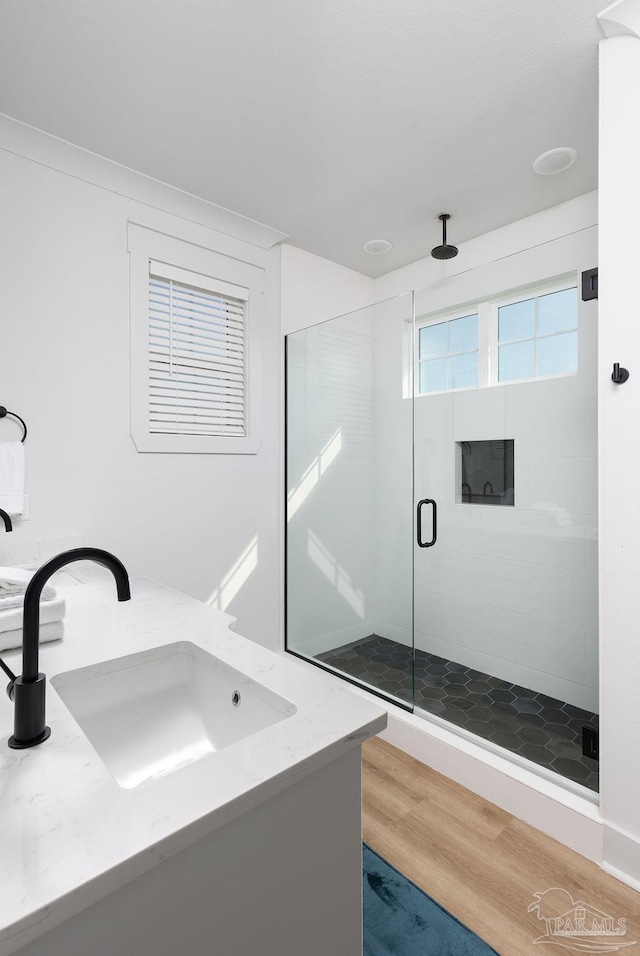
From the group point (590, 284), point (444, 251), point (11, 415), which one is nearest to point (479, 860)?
point (590, 284)

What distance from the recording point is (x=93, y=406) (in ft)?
7.00

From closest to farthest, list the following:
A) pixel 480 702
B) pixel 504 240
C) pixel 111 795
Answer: pixel 111 795 → pixel 480 702 → pixel 504 240

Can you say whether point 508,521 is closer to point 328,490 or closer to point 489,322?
point 489,322

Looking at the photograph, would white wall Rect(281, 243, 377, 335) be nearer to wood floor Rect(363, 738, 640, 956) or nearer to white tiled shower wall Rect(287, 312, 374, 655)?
white tiled shower wall Rect(287, 312, 374, 655)

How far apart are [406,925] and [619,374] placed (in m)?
1.66

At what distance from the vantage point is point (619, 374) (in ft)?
4.75

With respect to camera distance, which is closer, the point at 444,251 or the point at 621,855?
the point at 621,855

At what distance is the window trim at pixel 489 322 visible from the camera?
6.70 ft

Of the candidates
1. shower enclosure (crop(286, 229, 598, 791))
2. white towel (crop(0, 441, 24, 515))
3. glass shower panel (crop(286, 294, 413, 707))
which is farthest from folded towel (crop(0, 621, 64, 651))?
glass shower panel (crop(286, 294, 413, 707))

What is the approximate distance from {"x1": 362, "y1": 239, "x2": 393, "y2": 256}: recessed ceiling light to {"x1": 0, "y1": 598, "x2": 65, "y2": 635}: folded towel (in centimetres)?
252

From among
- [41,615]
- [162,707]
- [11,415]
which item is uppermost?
[11,415]

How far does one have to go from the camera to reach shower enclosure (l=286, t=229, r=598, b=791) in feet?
6.55

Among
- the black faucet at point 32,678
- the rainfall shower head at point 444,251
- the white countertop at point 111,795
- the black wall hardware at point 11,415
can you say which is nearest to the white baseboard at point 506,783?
the white countertop at point 111,795

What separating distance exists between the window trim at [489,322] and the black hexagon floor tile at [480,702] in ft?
4.48
